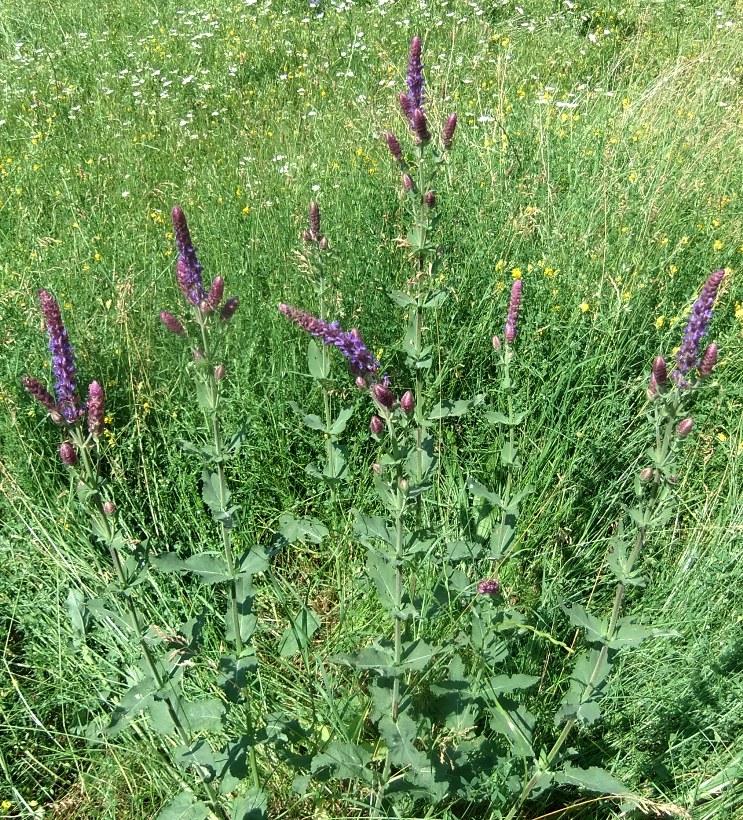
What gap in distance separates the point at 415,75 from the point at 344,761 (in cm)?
196

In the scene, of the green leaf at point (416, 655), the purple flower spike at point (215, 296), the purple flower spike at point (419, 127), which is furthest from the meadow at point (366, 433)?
the purple flower spike at point (419, 127)

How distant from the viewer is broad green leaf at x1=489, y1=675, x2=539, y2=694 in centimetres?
198

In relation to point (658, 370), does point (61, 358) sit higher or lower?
higher

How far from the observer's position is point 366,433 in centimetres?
297

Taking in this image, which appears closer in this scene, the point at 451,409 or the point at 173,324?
the point at 173,324

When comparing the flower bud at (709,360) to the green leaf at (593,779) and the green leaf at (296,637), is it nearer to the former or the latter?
the green leaf at (593,779)

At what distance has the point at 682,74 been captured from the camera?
17.6 ft

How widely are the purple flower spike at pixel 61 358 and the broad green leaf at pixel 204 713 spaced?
0.81 m

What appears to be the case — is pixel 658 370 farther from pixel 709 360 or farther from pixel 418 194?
pixel 418 194

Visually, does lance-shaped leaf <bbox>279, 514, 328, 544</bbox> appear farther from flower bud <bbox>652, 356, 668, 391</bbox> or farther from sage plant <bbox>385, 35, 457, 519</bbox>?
flower bud <bbox>652, 356, 668, 391</bbox>

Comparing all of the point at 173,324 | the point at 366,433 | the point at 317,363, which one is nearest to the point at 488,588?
the point at 317,363

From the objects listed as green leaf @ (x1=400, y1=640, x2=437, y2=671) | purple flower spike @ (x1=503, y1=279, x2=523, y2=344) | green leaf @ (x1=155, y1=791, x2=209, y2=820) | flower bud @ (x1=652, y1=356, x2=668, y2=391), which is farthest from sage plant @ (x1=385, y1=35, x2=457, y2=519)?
green leaf @ (x1=155, y1=791, x2=209, y2=820)

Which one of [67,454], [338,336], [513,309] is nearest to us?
[67,454]

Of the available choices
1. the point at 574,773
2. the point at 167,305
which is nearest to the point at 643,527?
the point at 574,773
